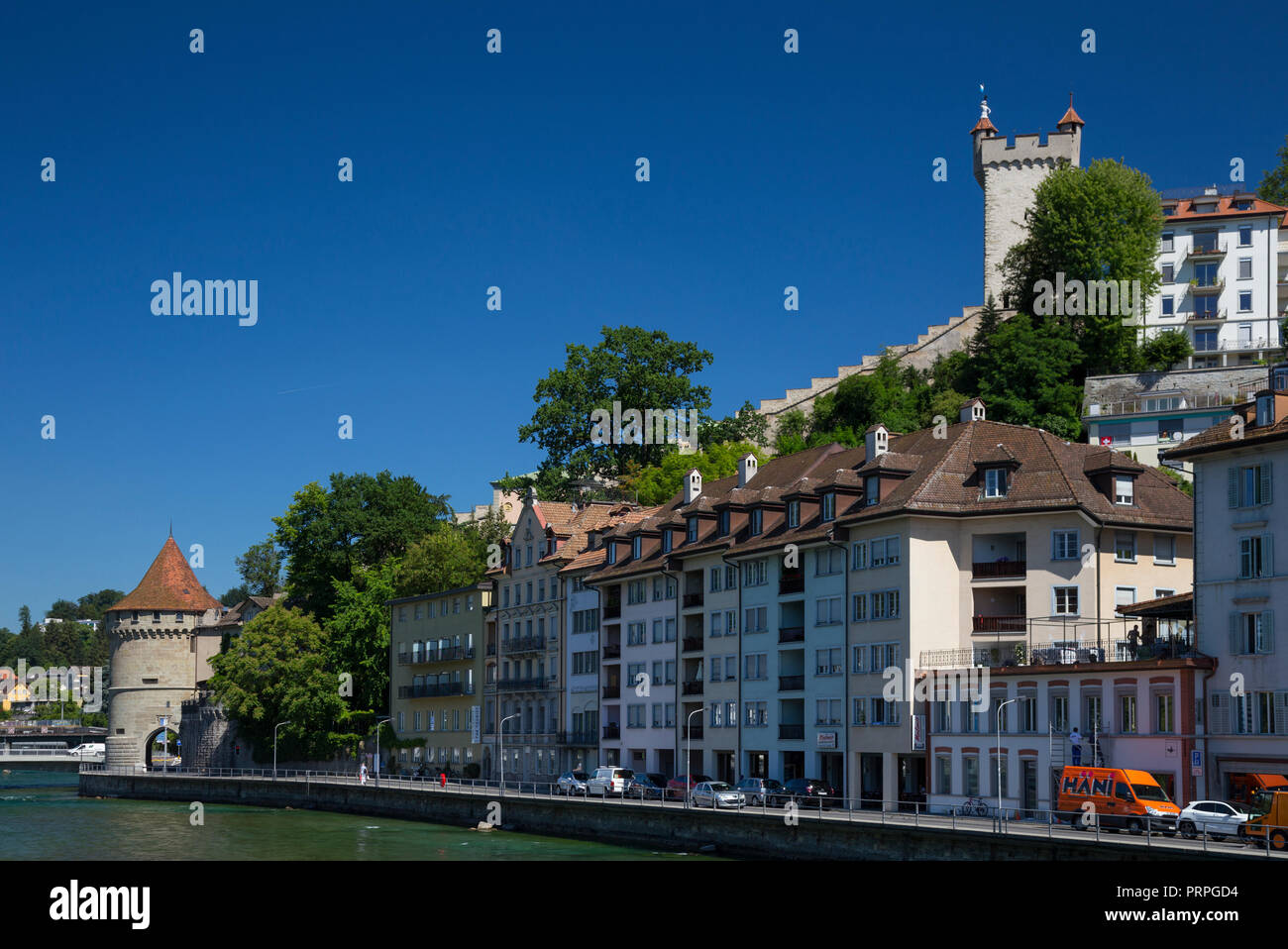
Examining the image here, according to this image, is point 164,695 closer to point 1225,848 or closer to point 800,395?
point 800,395

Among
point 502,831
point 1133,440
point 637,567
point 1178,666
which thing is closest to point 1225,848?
point 1178,666

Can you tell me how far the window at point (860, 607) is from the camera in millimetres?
70600

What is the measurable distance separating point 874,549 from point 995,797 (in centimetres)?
1319

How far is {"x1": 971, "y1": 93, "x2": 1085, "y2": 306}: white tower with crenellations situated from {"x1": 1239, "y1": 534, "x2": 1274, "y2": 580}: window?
265 feet

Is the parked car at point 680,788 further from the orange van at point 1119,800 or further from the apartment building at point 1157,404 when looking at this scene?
the apartment building at point 1157,404

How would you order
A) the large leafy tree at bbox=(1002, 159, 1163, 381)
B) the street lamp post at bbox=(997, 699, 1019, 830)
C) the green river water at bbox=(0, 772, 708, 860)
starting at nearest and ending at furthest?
the street lamp post at bbox=(997, 699, 1019, 830) < the green river water at bbox=(0, 772, 708, 860) < the large leafy tree at bbox=(1002, 159, 1163, 381)

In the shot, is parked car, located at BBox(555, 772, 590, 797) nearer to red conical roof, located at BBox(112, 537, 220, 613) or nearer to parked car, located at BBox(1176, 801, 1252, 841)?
parked car, located at BBox(1176, 801, 1252, 841)

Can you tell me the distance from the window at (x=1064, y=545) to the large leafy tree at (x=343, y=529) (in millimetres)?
66352

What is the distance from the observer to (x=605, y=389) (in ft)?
407

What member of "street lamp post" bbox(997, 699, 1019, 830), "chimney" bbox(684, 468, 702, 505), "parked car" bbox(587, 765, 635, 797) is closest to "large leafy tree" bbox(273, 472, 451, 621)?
"chimney" bbox(684, 468, 702, 505)

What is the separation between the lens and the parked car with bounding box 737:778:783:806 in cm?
6469

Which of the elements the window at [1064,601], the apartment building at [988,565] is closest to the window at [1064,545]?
the apartment building at [988,565]

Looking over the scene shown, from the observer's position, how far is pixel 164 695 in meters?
135

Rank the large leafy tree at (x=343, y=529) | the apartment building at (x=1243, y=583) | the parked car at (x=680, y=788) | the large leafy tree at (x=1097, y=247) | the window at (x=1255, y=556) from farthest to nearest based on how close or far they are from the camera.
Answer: the large leafy tree at (x=343, y=529)
the large leafy tree at (x=1097, y=247)
the parked car at (x=680, y=788)
the window at (x=1255, y=556)
the apartment building at (x=1243, y=583)
